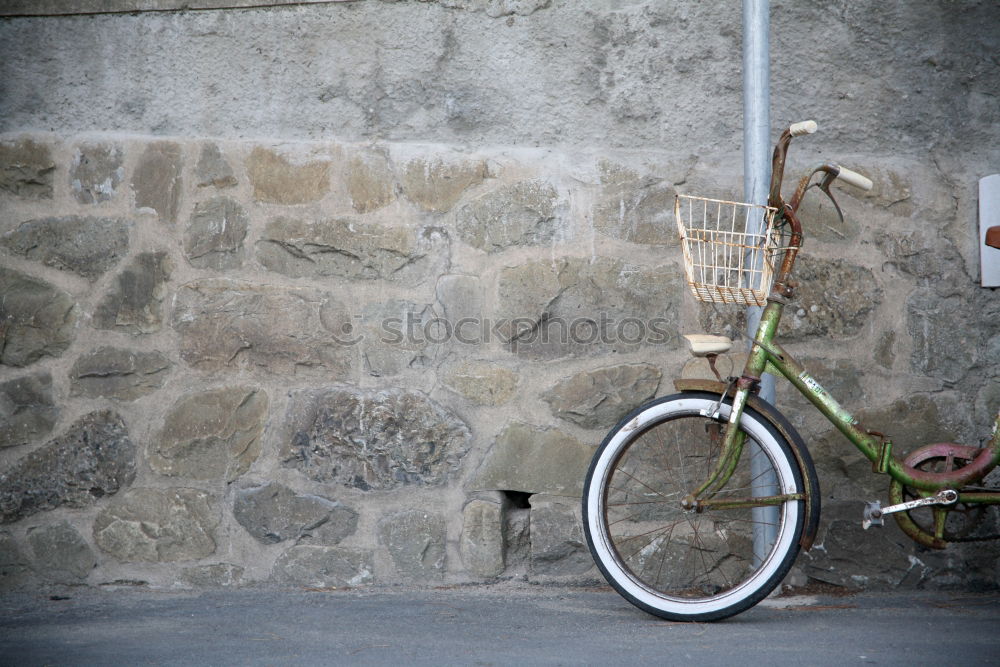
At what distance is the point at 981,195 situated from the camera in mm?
2947

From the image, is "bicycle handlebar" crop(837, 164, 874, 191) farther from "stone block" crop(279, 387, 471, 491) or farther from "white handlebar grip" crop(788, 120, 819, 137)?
"stone block" crop(279, 387, 471, 491)

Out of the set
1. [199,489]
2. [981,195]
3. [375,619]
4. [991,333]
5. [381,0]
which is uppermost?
[381,0]

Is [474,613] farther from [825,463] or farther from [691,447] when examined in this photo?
[825,463]

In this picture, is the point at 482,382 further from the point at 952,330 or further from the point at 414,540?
the point at 952,330

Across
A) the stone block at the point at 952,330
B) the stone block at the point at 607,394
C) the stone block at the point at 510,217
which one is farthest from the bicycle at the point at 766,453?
the stone block at the point at 510,217

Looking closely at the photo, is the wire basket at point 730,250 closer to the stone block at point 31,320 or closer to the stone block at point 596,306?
the stone block at point 596,306

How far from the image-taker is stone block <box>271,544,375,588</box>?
2990 mm

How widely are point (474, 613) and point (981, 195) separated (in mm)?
2056

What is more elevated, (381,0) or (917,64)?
(381,0)

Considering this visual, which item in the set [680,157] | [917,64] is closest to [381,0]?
[680,157]

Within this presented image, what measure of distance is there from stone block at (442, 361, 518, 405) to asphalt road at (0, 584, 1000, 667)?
2.01ft

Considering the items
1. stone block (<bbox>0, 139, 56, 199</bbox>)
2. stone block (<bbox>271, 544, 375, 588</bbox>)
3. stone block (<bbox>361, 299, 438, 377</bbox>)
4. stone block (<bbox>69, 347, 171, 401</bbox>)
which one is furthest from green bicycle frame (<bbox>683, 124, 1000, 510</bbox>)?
stone block (<bbox>0, 139, 56, 199</bbox>)

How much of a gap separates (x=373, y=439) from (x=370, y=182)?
83cm

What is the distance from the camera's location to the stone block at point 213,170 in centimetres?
302
